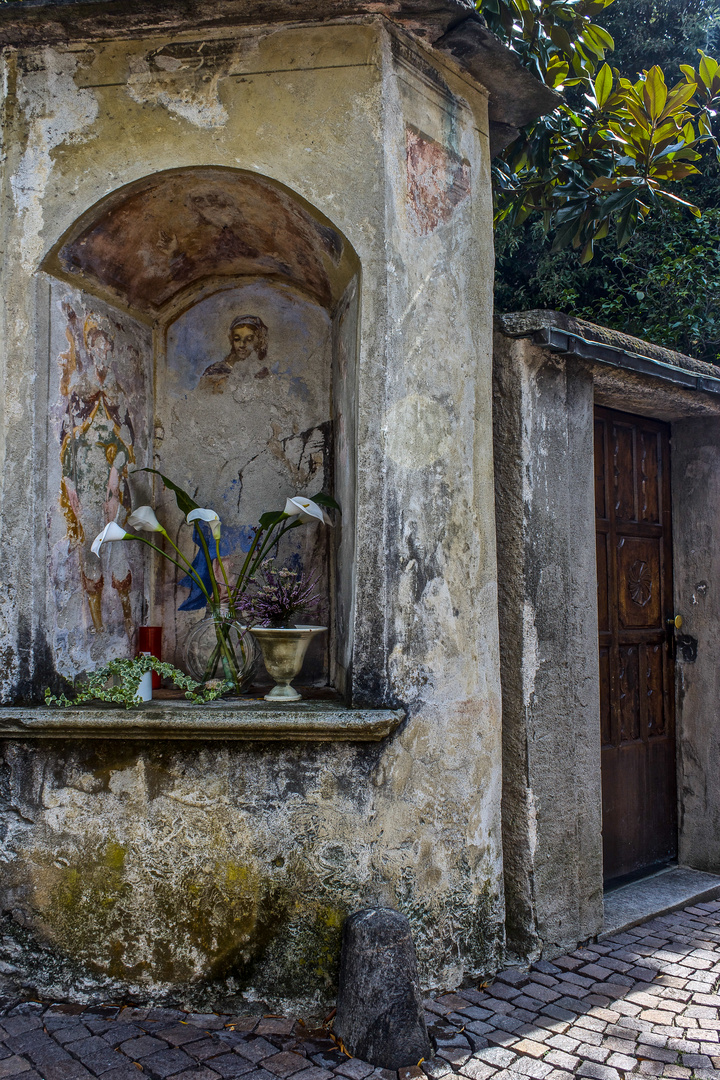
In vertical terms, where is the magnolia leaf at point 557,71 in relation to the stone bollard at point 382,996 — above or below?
above

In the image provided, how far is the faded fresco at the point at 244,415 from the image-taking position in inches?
160

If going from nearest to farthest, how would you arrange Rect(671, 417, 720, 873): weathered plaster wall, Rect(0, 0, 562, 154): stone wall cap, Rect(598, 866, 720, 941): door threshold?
Rect(0, 0, 562, 154): stone wall cap, Rect(598, 866, 720, 941): door threshold, Rect(671, 417, 720, 873): weathered plaster wall

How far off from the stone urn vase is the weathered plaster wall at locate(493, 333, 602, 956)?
94cm

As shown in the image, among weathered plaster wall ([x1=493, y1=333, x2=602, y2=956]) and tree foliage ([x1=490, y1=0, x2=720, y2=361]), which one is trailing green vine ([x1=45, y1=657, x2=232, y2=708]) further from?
tree foliage ([x1=490, y1=0, x2=720, y2=361])

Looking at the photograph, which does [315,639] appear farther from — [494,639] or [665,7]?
[665,7]

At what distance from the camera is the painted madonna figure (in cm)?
414

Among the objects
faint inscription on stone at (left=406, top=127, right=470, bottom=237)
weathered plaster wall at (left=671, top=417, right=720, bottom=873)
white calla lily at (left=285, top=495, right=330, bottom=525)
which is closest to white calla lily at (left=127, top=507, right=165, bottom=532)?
white calla lily at (left=285, top=495, right=330, bottom=525)

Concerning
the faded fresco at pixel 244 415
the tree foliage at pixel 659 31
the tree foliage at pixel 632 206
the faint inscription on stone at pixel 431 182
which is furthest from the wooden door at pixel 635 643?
the tree foliage at pixel 659 31

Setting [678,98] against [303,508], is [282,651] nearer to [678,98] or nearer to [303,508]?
[303,508]

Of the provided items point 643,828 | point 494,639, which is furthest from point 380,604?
point 643,828

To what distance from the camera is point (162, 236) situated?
368cm

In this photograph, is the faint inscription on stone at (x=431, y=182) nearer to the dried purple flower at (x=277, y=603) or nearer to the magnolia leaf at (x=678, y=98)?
the magnolia leaf at (x=678, y=98)

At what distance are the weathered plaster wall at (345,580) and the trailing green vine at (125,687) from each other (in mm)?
175

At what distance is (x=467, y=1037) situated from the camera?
2762 millimetres
